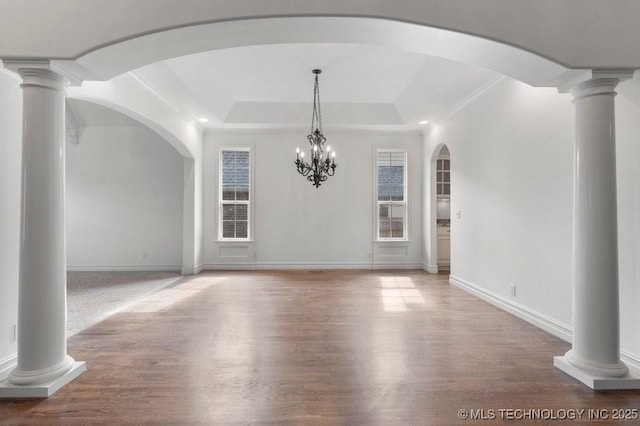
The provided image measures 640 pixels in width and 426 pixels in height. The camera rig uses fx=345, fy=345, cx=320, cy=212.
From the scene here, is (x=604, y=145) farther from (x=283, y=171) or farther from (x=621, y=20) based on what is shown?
(x=283, y=171)

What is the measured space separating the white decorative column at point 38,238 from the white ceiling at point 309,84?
2052 millimetres

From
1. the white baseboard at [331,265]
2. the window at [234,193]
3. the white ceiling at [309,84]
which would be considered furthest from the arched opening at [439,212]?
the window at [234,193]

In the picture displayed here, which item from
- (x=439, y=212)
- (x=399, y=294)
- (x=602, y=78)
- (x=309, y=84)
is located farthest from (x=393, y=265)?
(x=602, y=78)

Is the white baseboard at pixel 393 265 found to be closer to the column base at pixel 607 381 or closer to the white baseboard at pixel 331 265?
the white baseboard at pixel 331 265

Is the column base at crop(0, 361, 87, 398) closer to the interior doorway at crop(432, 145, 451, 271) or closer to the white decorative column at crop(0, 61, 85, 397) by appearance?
the white decorative column at crop(0, 61, 85, 397)

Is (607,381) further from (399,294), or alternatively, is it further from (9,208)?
(9,208)

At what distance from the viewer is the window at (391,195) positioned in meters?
7.61

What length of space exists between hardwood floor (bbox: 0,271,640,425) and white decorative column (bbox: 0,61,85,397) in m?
0.20

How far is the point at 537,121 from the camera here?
148 inches

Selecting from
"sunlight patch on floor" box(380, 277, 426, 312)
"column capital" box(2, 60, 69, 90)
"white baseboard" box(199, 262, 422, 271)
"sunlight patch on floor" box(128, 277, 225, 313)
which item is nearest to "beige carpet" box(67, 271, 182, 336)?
"sunlight patch on floor" box(128, 277, 225, 313)

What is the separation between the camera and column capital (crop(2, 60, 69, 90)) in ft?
7.87

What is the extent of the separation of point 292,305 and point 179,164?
4.59 metres

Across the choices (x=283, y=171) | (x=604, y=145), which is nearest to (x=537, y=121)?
(x=604, y=145)

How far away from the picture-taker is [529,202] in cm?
391
